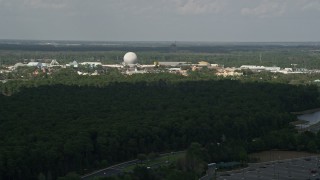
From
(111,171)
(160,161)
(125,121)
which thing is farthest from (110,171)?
(125,121)

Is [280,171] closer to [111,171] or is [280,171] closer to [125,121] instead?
[111,171]

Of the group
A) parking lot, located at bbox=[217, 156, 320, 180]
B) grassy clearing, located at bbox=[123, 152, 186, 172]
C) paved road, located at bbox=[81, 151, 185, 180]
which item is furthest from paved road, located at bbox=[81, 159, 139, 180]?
parking lot, located at bbox=[217, 156, 320, 180]

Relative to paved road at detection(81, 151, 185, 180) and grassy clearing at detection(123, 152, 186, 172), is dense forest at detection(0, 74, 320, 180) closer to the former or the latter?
paved road at detection(81, 151, 185, 180)

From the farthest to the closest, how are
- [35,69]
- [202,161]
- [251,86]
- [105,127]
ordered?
[35,69] → [251,86] → [105,127] → [202,161]

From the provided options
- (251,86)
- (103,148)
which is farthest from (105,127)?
(251,86)

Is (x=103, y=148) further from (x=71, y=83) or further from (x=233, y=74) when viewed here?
(x=233, y=74)

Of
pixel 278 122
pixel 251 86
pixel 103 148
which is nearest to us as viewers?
pixel 103 148

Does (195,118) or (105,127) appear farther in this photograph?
(195,118)
